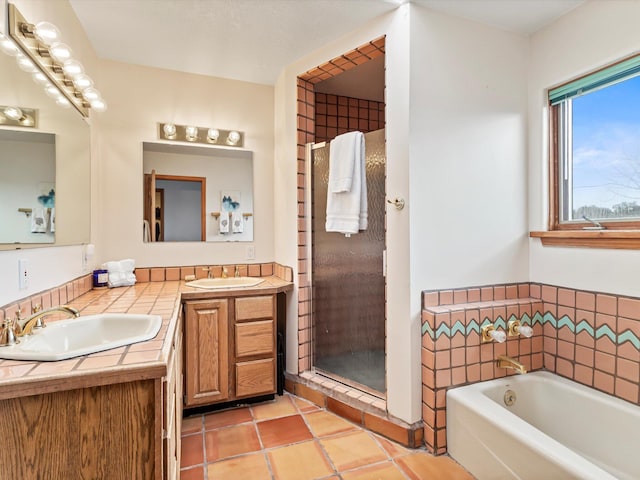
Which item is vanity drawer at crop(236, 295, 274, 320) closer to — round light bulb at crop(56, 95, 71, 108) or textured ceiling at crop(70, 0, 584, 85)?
round light bulb at crop(56, 95, 71, 108)

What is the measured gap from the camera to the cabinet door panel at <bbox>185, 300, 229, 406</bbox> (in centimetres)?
220

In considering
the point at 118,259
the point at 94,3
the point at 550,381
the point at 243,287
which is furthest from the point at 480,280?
the point at 94,3

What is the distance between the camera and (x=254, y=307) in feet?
7.68

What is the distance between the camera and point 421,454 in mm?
1820

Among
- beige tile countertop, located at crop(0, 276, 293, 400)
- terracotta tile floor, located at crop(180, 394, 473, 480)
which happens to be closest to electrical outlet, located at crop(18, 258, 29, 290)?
beige tile countertop, located at crop(0, 276, 293, 400)

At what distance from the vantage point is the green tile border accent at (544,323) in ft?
5.58

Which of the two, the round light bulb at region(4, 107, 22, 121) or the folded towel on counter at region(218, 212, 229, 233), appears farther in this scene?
the folded towel on counter at region(218, 212, 229, 233)

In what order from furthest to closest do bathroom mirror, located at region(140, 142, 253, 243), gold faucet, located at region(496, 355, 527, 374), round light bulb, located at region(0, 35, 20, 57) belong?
bathroom mirror, located at region(140, 142, 253, 243) < gold faucet, located at region(496, 355, 527, 374) < round light bulb, located at region(0, 35, 20, 57)

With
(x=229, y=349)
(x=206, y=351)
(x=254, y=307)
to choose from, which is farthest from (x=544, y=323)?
(x=206, y=351)

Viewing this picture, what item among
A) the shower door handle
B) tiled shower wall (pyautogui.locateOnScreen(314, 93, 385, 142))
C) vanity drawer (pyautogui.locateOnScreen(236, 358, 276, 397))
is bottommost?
vanity drawer (pyautogui.locateOnScreen(236, 358, 276, 397))

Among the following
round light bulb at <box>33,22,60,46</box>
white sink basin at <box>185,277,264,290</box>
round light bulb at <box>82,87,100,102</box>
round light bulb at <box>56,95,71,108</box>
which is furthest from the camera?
white sink basin at <box>185,277,264,290</box>

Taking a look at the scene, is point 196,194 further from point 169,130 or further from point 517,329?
point 517,329

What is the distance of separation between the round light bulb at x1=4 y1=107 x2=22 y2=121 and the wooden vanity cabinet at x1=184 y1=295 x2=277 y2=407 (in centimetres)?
124

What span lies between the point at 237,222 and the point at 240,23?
1.33m
